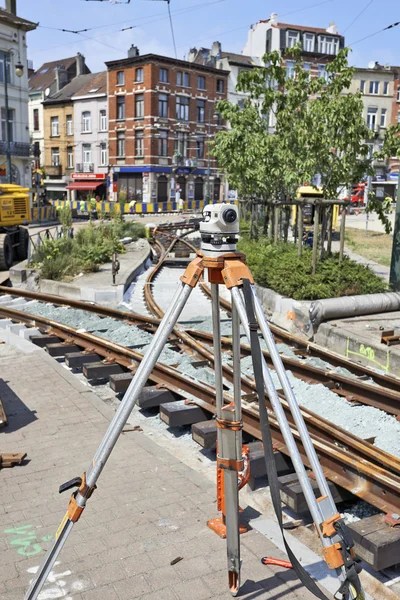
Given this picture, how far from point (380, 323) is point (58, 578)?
8.12 metres

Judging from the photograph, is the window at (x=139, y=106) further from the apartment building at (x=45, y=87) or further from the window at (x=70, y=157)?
the apartment building at (x=45, y=87)

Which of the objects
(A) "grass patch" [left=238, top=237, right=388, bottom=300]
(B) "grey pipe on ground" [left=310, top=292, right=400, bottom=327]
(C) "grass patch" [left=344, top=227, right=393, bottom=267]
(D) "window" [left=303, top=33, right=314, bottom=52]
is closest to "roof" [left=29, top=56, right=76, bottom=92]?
(D) "window" [left=303, top=33, right=314, bottom=52]

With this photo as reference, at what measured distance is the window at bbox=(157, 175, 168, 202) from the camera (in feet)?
174

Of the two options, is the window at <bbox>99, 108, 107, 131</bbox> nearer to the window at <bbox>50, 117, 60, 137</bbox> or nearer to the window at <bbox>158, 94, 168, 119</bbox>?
the window at <bbox>50, 117, 60, 137</bbox>

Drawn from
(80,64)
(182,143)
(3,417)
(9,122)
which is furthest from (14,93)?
(3,417)

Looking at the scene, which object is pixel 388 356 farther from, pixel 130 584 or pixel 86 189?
pixel 86 189

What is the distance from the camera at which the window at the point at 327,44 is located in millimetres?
60406

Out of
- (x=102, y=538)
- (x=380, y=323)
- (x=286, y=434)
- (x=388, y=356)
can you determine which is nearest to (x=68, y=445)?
(x=102, y=538)

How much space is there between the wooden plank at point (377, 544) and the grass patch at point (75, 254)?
13448 millimetres

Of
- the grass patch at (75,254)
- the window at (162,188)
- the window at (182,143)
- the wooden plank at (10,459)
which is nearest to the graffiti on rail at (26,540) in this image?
the wooden plank at (10,459)

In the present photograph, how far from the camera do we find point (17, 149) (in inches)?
1596

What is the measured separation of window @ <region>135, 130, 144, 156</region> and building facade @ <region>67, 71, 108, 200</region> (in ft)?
11.7

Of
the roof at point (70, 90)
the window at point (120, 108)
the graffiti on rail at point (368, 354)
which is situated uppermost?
the roof at point (70, 90)

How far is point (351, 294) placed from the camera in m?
12.2
